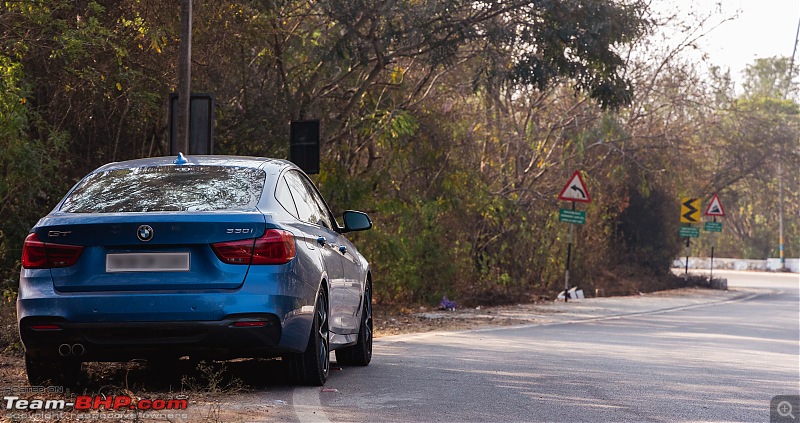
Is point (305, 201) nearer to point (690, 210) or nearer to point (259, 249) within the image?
point (259, 249)

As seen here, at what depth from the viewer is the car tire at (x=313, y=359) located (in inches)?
342

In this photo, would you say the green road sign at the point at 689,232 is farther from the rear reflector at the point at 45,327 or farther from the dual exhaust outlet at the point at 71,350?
the rear reflector at the point at 45,327

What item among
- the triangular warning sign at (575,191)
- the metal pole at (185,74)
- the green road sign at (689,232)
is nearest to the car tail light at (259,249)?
the metal pole at (185,74)

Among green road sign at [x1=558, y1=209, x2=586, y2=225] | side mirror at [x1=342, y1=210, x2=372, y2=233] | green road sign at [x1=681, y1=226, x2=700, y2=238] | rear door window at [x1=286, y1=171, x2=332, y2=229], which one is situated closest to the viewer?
rear door window at [x1=286, y1=171, x2=332, y2=229]

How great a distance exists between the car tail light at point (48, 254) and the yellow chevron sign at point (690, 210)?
1257 inches

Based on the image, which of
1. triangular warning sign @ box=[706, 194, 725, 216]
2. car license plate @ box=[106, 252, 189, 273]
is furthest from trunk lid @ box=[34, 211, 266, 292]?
triangular warning sign @ box=[706, 194, 725, 216]

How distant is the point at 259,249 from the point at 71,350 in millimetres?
1340

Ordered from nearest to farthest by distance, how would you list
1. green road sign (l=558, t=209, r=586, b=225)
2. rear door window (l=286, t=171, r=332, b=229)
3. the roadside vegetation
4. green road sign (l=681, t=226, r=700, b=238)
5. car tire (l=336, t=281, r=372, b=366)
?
rear door window (l=286, t=171, r=332, b=229) → car tire (l=336, t=281, r=372, b=366) → the roadside vegetation → green road sign (l=558, t=209, r=586, b=225) → green road sign (l=681, t=226, r=700, b=238)

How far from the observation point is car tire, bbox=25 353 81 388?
26.7 ft

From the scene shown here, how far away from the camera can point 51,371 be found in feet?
26.9

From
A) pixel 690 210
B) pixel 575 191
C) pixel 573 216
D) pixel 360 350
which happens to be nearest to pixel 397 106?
pixel 575 191

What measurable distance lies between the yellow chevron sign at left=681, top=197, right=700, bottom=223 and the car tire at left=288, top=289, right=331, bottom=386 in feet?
99.2

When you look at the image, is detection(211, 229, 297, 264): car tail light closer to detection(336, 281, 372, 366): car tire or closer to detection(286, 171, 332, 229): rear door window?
detection(286, 171, 332, 229): rear door window

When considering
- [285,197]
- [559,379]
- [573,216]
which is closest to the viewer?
[285,197]
